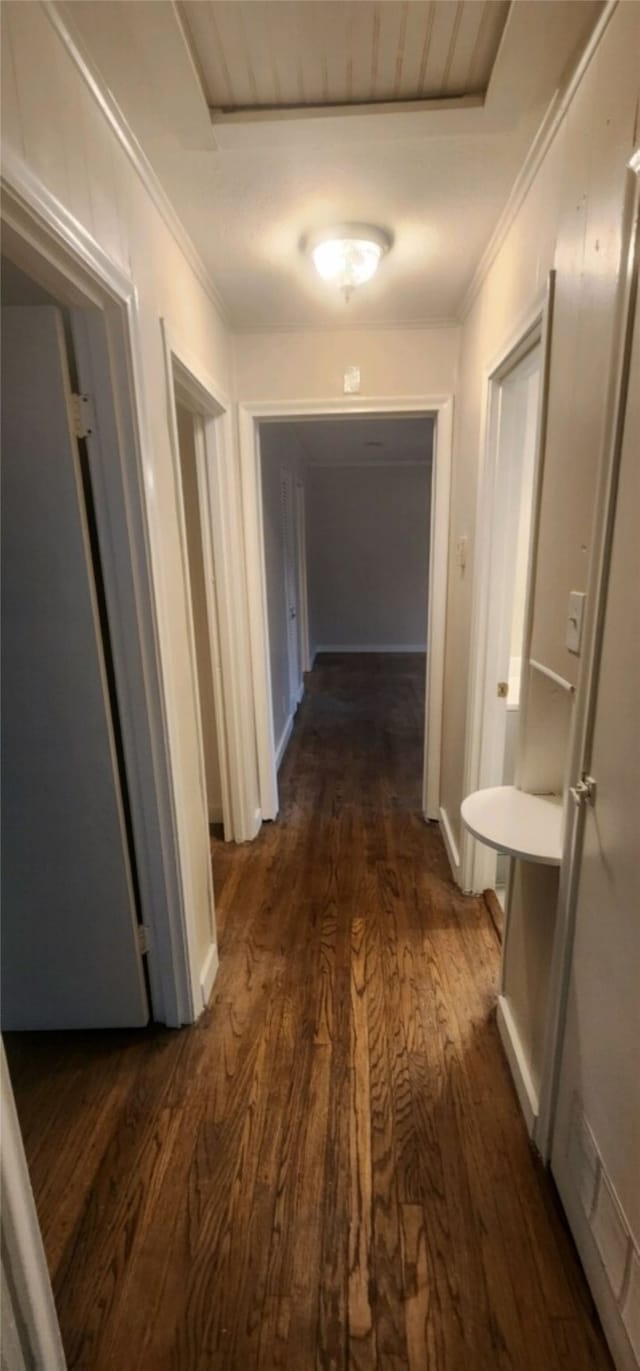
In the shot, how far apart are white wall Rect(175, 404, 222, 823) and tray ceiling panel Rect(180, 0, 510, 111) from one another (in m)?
1.23

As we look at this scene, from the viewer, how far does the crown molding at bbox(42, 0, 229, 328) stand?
95 cm

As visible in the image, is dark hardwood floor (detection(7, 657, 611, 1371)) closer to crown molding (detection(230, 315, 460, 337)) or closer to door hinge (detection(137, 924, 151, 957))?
door hinge (detection(137, 924, 151, 957))

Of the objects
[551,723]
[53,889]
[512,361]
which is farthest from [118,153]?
[53,889]

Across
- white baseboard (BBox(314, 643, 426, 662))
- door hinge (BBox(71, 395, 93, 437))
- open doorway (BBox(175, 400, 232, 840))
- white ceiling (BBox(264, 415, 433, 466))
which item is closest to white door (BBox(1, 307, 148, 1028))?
door hinge (BBox(71, 395, 93, 437))

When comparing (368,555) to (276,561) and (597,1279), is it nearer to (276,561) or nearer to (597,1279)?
(276,561)

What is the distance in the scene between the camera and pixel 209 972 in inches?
74.0

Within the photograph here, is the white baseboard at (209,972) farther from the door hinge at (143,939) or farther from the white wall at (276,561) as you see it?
the white wall at (276,561)

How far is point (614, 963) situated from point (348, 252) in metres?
1.94

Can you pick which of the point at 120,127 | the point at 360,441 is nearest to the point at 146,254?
the point at 120,127

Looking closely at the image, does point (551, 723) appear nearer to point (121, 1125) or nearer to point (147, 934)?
point (147, 934)

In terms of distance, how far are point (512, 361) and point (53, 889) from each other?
198cm

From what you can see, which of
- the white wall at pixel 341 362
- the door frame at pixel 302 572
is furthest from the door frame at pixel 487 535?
the door frame at pixel 302 572

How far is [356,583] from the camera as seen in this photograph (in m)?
6.57

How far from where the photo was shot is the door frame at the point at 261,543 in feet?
7.97
